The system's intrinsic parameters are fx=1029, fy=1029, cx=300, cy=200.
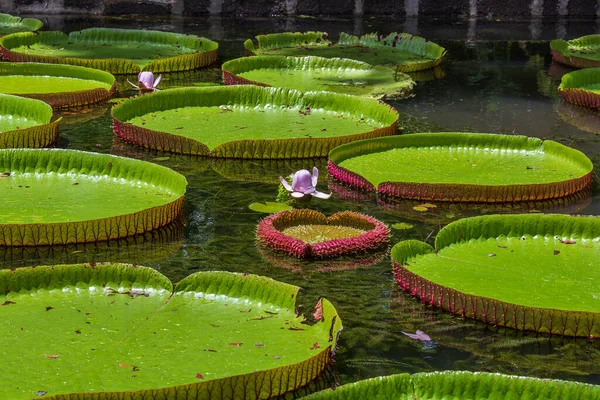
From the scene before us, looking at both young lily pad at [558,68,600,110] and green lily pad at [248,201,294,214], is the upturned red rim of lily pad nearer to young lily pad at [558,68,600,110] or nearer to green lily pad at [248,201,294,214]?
green lily pad at [248,201,294,214]

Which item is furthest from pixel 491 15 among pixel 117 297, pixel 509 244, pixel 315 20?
pixel 117 297

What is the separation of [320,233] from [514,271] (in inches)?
40.8

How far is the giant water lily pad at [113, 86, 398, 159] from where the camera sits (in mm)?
6664

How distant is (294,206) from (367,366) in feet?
6.52

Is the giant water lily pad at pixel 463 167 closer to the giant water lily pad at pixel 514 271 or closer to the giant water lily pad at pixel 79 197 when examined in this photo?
the giant water lily pad at pixel 514 271

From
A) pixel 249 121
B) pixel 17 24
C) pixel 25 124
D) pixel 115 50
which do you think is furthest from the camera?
pixel 17 24

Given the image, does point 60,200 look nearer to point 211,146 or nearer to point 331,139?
point 211,146

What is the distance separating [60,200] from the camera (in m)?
5.30

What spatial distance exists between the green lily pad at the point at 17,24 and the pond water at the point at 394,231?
2341 millimetres

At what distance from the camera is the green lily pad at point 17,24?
37.3 feet

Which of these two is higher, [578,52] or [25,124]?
[578,52]

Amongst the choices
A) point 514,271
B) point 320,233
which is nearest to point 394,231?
point 320,233

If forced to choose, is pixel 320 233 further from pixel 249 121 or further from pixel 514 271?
pixel 249 121

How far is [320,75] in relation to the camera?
9.23 m
